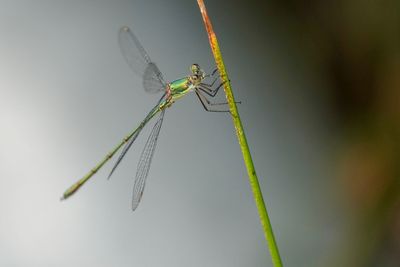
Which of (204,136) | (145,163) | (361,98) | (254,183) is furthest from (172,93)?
(361,98)

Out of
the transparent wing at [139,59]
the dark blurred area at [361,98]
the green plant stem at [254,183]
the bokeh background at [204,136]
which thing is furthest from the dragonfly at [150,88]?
the dark blurred area at [361,98]

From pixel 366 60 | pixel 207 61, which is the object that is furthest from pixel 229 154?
pixel 366 60

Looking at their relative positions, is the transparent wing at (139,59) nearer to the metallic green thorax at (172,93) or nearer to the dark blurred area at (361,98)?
the metallic green thorax at (172,93)

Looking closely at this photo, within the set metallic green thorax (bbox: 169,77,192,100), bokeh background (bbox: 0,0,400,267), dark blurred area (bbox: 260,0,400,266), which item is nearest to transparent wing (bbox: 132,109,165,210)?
metallic green thorax (bbox: 169,77,192,100)

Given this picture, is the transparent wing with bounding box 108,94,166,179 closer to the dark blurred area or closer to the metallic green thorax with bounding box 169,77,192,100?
the metallic green thorax with bounding box 169,77,192,100

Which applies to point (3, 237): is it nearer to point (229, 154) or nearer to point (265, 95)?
point (229, 154)

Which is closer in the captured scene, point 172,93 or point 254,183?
point 254,183

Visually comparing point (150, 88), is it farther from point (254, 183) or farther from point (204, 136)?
point (254, 183)
